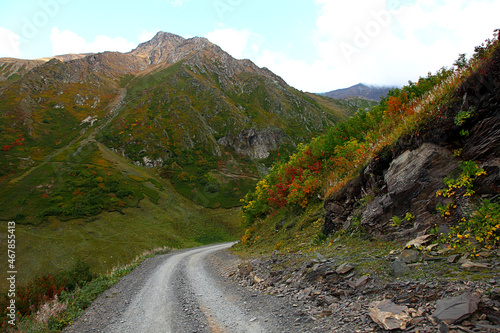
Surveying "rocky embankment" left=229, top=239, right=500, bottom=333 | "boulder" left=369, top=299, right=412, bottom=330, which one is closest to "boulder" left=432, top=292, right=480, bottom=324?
"rocky embankment" left=229, top=239, right=500, bottom=333

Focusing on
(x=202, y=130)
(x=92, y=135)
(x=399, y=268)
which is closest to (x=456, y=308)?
(x=399, y=268)

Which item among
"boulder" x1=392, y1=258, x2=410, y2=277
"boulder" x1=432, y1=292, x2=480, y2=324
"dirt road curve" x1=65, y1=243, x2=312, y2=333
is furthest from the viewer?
"dirt road curve" x1=65, y1=243, x2=312, y2=333

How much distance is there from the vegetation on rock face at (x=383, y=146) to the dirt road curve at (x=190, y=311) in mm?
5325

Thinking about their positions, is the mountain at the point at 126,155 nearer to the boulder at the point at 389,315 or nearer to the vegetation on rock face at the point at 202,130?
the vegetation on rock face at the point at 202,130

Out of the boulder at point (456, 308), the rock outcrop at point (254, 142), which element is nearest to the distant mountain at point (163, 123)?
the rock outcrop at point (254, 142)

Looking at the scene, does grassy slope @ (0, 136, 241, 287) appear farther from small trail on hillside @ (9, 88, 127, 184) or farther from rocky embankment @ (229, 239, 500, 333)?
rocky embankment @ (229, 239, 500, 333)

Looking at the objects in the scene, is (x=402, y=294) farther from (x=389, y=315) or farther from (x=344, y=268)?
(x=344, y=268)

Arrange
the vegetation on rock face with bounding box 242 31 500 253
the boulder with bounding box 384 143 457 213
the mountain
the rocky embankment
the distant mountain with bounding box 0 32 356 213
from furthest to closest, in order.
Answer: the distant mountain with bounding box 0 32 356 213
the mountain
the boulder with bounding box 384 143 457 213
the vegetation on rock face with bounding box 242 31 500 253
the rocky embankment

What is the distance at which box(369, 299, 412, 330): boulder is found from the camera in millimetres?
4188

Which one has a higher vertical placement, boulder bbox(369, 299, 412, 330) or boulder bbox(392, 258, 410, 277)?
boulder bbox(392, 258, 410, 277)

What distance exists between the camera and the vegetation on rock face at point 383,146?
20.9ft

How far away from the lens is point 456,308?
383 cm

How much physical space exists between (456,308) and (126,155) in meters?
113

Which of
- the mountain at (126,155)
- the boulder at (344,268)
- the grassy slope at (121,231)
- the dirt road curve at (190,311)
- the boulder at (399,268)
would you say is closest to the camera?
the boulder at (399,268)
